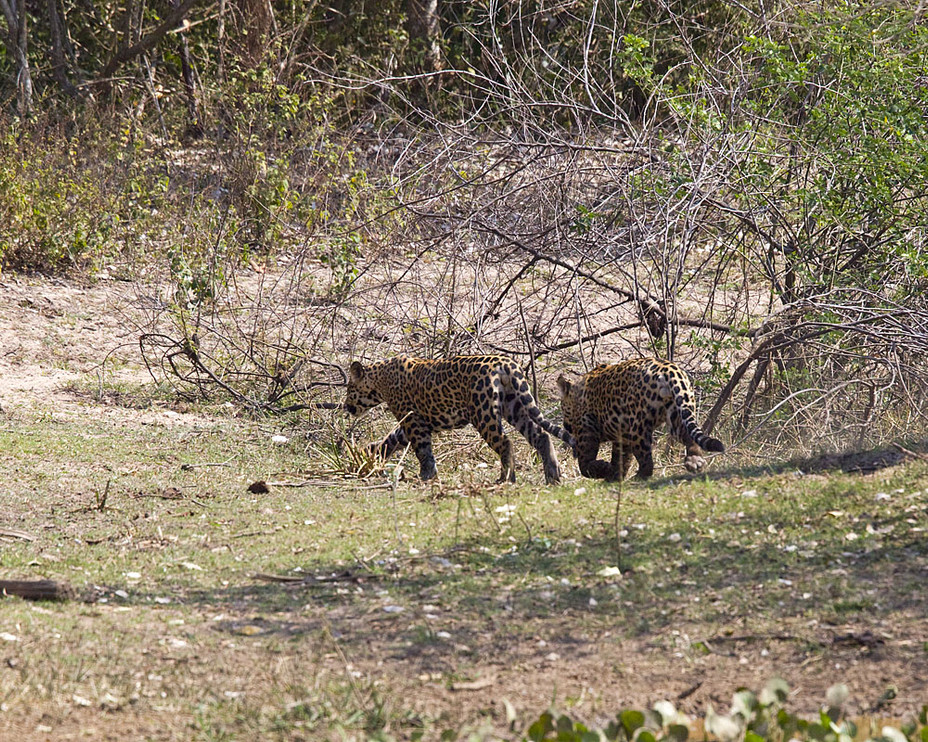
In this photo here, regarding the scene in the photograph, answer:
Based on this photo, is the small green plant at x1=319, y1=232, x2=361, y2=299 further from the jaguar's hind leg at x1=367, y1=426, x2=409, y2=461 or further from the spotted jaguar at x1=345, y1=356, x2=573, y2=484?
the jaguar's hind leg at x1=367, y1=426, x2=409, y2=461

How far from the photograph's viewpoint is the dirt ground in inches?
180

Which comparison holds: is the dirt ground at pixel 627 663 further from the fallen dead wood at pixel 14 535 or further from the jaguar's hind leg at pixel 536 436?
the jaguar's hind leg at pixel 536 436

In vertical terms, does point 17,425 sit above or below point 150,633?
Answer: above

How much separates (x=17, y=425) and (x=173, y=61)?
1081 cm

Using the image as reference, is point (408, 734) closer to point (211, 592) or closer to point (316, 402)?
point (211, 592)

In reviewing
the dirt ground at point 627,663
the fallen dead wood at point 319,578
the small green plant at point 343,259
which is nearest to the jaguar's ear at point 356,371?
the small green plant at point 343,259

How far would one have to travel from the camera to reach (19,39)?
754 inches

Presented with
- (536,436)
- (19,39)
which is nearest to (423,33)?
(19,39)

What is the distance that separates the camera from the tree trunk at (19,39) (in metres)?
18.7

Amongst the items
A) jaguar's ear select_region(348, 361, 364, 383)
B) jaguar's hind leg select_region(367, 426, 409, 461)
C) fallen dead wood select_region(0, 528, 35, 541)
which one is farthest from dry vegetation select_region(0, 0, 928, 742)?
jaguar's ear select_region(348, 361, 364, 383)

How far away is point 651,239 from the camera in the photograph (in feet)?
30.2

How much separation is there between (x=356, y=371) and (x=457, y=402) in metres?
1.34

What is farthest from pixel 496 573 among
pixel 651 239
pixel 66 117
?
pixel 66 117

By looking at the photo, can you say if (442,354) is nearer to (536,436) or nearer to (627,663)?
(536,436)
